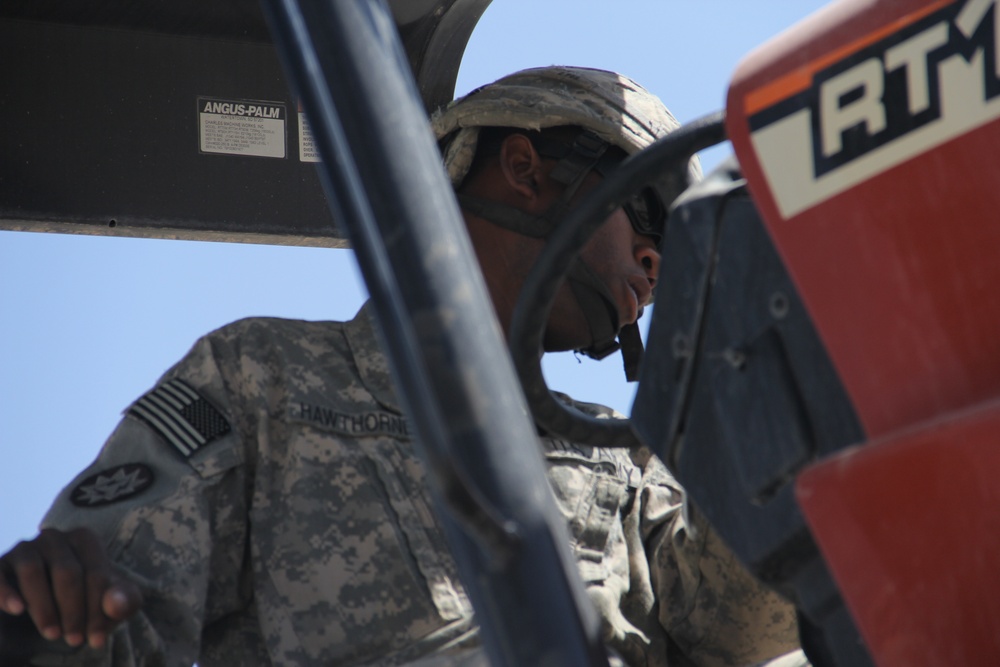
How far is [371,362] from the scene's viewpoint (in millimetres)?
2578

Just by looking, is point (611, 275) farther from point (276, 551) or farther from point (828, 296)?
point (828, 296)

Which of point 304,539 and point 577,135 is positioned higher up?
point 577,135

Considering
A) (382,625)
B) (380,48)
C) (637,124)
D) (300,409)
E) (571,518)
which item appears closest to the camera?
(380,48)

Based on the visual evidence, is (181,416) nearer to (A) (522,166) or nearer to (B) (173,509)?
(B) (173,509)

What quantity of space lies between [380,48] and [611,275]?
1.75m

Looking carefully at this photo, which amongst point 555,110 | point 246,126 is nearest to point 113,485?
point 246,126

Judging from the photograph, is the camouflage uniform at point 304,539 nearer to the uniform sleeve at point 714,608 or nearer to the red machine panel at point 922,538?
the uniform sleeve at point 714,608

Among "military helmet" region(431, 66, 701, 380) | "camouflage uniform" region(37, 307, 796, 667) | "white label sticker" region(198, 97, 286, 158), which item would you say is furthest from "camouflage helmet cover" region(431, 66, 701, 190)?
"camouflage uniform" region(37, 307, 796, 667)

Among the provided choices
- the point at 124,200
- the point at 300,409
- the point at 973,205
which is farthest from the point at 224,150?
the point at 973,205

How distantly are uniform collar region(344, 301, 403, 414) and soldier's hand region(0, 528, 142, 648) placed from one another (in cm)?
77

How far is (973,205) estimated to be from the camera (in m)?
1.00

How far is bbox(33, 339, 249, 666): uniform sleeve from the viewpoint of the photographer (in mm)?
2094

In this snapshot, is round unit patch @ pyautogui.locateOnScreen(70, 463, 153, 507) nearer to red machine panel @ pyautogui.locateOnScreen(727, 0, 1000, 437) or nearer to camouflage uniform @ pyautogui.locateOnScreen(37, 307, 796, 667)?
camouflage uniform @ pyautogui.locateOnScreen(37, 307, 796, 667)

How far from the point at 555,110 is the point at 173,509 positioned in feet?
3.66
